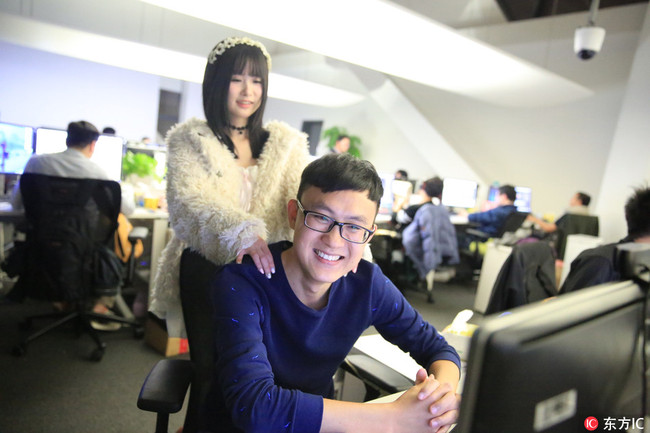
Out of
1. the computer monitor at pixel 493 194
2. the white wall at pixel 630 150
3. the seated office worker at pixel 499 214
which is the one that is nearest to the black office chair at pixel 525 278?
the seated office worker at pixel 499 214

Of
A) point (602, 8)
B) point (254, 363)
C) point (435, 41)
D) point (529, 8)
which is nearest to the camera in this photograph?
point (254, 363)

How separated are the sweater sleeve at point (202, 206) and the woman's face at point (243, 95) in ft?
0.43

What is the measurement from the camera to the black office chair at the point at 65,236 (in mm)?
2525

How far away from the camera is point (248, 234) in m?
1.19

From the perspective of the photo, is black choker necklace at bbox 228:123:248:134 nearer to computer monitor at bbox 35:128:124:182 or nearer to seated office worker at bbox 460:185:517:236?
computer monitor at bbox 35:128:124:182

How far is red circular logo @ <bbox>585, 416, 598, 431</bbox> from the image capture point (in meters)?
0.57

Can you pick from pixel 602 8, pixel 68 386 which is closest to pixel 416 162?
pixel 602 8

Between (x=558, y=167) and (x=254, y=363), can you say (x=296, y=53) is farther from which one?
(x=254, y=363)

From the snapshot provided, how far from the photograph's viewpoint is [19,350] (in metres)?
2.71

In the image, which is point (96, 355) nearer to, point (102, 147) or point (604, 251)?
point (102, 147)

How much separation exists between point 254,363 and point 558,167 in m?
7.01

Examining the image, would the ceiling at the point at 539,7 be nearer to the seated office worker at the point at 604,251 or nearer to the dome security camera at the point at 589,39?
the dome security camera at the point at 589,39

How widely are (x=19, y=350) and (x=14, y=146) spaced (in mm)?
1401

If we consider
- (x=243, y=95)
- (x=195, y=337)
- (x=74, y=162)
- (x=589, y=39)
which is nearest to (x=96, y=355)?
(x=74, y=162)
